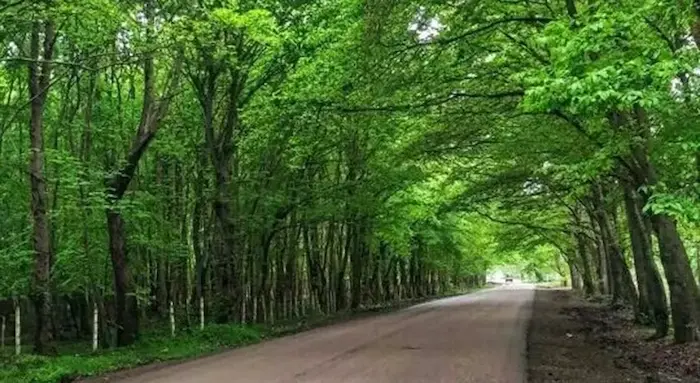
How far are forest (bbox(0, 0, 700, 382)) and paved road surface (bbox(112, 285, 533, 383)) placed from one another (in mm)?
3733

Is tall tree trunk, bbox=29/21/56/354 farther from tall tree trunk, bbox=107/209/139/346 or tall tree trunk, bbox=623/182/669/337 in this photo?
tall tree trunk, bbox=623/182/669/337

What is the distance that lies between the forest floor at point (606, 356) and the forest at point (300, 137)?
3.33 ft

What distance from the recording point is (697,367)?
1202cm

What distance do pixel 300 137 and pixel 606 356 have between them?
12.7 metres

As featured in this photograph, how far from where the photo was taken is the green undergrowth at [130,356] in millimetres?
12320

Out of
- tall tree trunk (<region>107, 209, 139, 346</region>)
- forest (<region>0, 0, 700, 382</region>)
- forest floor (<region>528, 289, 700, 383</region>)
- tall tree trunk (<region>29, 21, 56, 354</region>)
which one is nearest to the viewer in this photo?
forest (<region>0, 0, 700, 382</region>)

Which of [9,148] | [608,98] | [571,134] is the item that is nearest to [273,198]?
[571,134]

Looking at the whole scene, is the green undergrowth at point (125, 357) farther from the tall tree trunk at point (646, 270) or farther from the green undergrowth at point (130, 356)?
the tall tree trunk at point (646, 270)

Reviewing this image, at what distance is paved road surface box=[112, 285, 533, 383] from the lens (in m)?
10.9

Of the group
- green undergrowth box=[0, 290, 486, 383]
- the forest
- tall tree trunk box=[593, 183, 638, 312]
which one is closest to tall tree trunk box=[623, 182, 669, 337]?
the forest

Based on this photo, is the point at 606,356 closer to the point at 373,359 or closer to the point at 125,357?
the point at 373,359

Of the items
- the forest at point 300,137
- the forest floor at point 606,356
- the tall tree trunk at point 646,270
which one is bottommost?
the forest floor at point 606,356

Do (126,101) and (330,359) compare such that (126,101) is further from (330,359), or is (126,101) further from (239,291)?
(330,359)

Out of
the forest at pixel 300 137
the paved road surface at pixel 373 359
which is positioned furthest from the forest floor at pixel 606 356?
the forest at pixel 300 137
